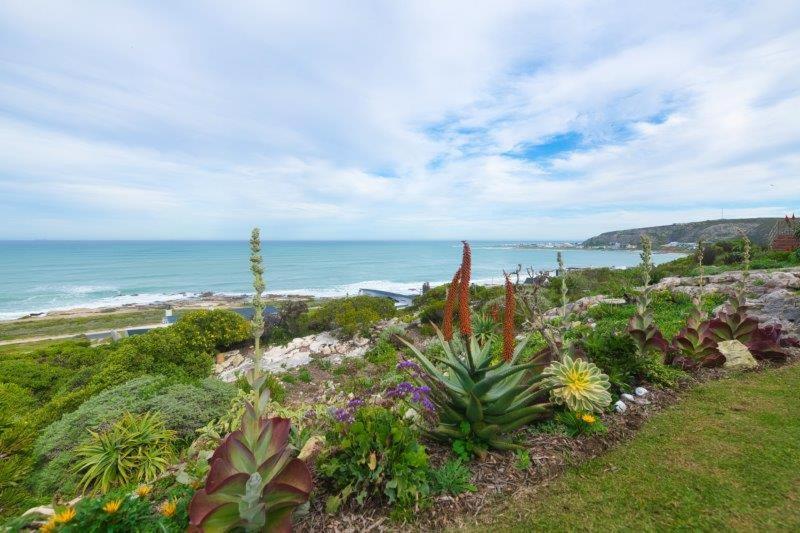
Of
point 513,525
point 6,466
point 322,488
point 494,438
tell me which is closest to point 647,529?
point 513,525

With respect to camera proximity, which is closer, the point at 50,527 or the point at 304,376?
the point at 50,527

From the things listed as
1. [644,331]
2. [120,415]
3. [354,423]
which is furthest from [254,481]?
[644,331]

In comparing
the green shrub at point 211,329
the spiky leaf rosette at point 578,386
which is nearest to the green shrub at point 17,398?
the green shrub at point 211,329

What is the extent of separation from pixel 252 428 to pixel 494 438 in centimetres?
210

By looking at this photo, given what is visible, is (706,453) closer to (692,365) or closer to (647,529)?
(647,529)

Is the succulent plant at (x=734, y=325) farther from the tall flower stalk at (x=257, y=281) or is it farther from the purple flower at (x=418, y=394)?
the tall flower stalk at (x=257, y=281)

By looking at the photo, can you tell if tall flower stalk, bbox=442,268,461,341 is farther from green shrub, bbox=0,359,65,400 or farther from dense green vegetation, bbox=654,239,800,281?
green shrub, bbox=0,359,65,400

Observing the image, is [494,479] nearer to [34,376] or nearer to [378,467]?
[378,467]

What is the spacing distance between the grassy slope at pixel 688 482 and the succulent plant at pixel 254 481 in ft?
4.89

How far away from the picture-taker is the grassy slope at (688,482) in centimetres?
250

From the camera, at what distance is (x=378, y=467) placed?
2717mm

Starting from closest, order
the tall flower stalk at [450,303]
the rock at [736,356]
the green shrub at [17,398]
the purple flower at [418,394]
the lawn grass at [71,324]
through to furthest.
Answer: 1. the tall flower stalk at [450,303]
2. the purple flower at [418,394]
3. the rock at [736,356]
4. the green shrub at [17,398]
5. the lawn grass at [71,324]

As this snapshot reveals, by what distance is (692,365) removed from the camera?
16.8ft

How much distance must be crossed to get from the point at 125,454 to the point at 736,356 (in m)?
8.33
